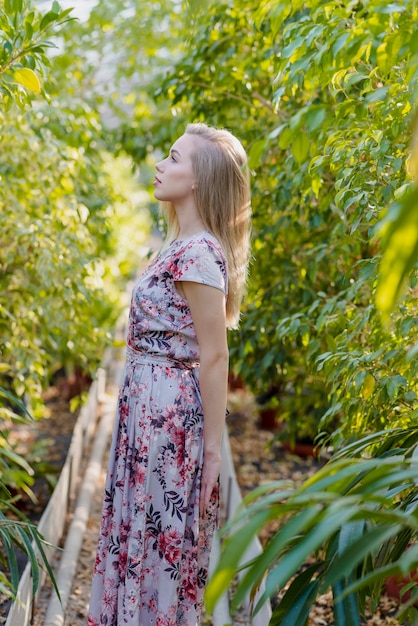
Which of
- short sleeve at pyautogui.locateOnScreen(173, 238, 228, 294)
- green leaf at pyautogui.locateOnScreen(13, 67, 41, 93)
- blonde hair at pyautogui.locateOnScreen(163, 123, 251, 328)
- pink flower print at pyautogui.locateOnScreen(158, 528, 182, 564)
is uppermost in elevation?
green leaf at pyautogui.locateOnScreen(13, 67, 41, 93)

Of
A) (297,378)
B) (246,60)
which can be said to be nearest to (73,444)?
(297,378)

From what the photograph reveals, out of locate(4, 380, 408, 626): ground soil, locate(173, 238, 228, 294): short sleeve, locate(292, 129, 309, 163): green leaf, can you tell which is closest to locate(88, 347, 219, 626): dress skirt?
locate(173, 238, 228, 294): short sleeve

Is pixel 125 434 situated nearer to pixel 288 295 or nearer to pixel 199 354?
pixel 199 354

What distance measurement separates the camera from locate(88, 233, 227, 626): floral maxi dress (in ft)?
6.87

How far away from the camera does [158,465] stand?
2.12m

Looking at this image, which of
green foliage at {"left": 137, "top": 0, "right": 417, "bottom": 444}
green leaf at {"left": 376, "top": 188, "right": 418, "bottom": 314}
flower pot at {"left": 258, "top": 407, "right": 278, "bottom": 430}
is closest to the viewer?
green leaf at {"left": 376, "top": 188, "right": 418, "bottom": 314}

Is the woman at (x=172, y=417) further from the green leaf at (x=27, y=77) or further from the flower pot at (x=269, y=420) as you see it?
the flower pot at (x=269, y=420)

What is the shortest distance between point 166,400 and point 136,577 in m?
0.45

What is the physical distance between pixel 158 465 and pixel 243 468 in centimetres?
333

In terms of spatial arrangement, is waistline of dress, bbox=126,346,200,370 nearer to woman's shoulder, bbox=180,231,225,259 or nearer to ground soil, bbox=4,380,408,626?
woman's shoulder, bbox=180,231,225,259

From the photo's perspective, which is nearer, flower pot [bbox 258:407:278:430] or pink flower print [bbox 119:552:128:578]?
pink flower print [bbox 119:552:128:578]

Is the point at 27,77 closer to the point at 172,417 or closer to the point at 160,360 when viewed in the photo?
the point at 160,360

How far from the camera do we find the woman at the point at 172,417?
6.86ft

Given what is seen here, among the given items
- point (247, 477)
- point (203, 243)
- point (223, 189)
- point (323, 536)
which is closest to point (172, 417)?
point (203, 243)
